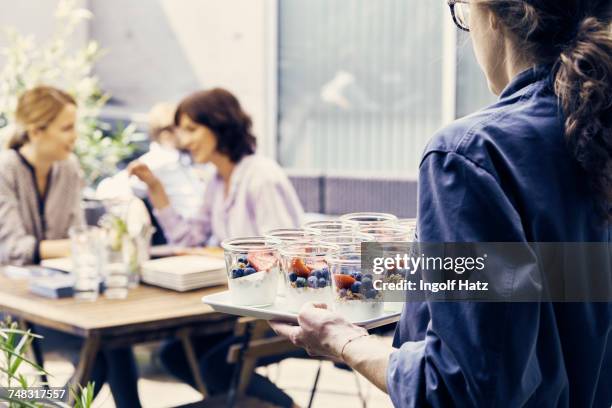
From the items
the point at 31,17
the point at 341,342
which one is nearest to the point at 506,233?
the point at 341,342

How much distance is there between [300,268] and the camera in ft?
4.88

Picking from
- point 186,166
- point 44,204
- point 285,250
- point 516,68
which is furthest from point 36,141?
point 516,68

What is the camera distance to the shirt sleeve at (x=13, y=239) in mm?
3596

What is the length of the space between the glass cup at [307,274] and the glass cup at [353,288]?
0.03 m

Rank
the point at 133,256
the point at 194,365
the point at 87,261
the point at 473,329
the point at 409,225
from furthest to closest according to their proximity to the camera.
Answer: the point at 194,365 → the point at 133,256 → the point at 87,261 → the point at 409,225 → the point at 473,329

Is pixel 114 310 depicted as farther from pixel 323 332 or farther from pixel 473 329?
pixel 473 329

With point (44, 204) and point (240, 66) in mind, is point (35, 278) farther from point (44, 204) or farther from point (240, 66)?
point (240, 66)

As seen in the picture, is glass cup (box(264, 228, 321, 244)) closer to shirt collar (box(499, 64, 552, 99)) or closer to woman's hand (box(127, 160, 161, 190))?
shirt collar (box(499, 64, 552, 99))

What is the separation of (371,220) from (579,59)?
676 mm

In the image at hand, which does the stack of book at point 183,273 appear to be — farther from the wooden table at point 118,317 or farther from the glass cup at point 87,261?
the glass cup at point 87,261

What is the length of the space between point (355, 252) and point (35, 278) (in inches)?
75.2

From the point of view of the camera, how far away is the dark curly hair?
3.88m

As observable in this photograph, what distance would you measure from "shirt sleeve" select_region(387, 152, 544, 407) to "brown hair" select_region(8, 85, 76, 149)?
3131 mm

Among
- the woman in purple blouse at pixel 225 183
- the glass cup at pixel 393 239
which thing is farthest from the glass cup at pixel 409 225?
the woman in purple blouse at pixel 225 183
